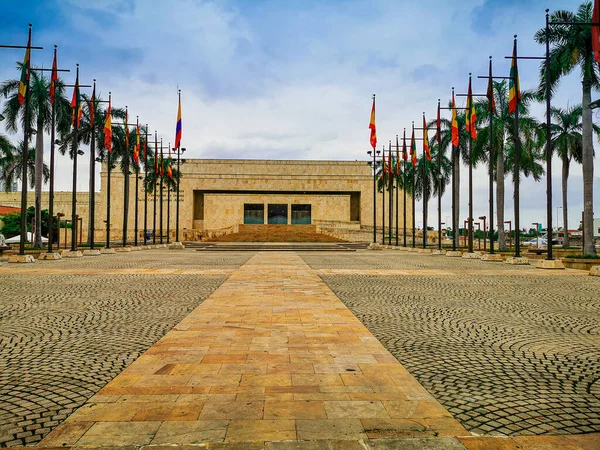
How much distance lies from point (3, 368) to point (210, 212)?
76456 mm

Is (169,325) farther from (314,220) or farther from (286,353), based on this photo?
(314,220)

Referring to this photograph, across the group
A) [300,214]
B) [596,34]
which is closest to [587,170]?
[596,34]

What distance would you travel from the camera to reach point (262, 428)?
327 cm

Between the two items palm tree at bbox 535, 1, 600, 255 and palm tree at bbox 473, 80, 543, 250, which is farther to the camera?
palm tree at bbox 473, 80, 543, 250

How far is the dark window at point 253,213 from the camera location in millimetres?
80438

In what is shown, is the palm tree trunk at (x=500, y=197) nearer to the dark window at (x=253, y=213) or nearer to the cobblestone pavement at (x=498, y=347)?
the cobblestone pavement at (x=498, y=347)

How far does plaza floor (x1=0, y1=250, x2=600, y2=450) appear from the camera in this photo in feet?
10.7

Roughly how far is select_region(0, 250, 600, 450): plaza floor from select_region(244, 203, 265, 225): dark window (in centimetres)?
7029

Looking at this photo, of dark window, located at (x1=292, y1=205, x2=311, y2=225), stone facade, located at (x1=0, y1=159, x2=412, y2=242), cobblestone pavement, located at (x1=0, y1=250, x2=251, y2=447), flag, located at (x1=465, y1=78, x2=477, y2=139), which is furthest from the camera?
dark window, located at (x1=292, y1=205, x2=311, y2=225)

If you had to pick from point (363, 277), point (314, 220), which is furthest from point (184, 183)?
point (363, 277)

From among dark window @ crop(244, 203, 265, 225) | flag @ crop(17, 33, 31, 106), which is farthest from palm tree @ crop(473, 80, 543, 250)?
dark window @ crop(244, 203, 265, 225)

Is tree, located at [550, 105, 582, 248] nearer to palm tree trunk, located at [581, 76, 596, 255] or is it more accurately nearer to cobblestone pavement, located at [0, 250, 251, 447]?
palm tree trunk, located at [581, 76, 596, 255]

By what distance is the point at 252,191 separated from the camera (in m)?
83.4

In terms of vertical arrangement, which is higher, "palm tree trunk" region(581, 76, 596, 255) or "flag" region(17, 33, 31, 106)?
"flag" region(17, 33, 31, 106)
